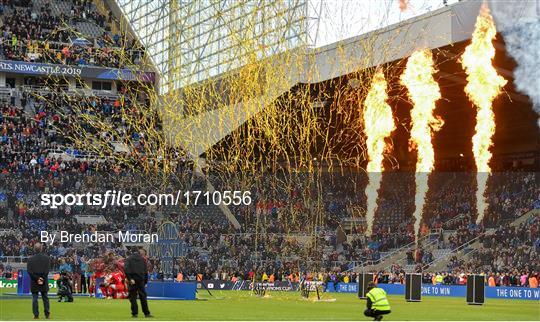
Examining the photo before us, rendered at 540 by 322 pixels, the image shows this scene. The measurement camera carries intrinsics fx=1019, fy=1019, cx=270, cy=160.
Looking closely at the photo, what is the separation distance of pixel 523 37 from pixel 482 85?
16.6 ft

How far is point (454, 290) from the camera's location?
47.8 metres

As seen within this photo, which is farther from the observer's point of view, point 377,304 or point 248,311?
point 248,311

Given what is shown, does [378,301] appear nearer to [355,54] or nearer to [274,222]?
[355,54]

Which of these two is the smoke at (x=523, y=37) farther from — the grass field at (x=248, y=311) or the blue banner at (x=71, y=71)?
the blue banner at (x=71, y=71)

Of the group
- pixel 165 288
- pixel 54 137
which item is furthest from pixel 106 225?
pixel 165 288

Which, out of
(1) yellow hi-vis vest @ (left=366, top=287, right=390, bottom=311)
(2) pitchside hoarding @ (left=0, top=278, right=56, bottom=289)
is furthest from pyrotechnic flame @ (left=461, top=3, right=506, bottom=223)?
(1) yellow hi-vis vest @ (left=366, top=287, right=390, bottom=311)

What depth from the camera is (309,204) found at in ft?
185

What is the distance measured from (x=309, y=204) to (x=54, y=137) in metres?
15.7

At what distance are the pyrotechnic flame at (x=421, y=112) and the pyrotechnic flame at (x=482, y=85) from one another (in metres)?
1.95

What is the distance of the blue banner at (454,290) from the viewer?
4525cm

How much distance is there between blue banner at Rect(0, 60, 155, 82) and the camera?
2506 inches
